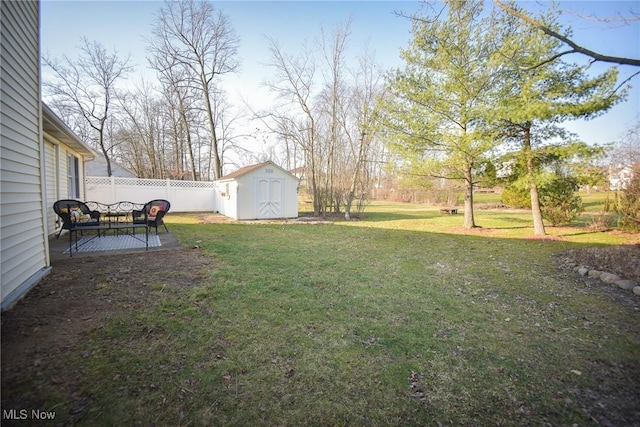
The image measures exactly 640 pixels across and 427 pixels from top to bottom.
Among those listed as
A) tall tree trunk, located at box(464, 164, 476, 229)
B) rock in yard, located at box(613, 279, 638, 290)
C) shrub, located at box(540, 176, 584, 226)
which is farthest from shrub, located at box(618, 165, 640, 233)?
rock in yard, located at box(613, 279, 638, 290)

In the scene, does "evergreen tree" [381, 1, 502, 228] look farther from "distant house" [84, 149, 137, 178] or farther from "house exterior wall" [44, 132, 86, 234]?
"distant house" [84, 149, 137, 178]

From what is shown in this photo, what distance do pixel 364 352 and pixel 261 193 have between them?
461 inches

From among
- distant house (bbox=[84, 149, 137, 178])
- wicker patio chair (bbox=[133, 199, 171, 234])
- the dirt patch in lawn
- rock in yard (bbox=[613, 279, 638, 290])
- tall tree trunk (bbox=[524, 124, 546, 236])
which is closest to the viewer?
the dirt patch in lawn

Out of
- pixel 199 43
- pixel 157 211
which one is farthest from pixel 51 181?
pixel 199 43

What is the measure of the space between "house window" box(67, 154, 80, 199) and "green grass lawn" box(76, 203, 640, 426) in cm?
736

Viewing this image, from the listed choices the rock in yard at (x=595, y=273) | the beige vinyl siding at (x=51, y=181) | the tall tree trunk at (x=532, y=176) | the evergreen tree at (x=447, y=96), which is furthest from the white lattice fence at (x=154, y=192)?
the rock in yard at (x=595, y=273)

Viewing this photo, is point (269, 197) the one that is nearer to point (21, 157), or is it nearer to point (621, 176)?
point (21, 157)

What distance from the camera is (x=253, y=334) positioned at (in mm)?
2750

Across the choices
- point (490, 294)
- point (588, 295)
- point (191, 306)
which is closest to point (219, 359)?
point (191, 306)

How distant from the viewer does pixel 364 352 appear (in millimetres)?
2529

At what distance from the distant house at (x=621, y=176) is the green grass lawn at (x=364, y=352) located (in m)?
6.43

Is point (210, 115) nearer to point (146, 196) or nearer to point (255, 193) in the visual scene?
point (146, 196)

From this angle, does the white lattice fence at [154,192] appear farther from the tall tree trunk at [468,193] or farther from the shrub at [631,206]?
the shrub at [631,206]

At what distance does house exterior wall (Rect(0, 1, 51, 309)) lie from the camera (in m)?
2.74
